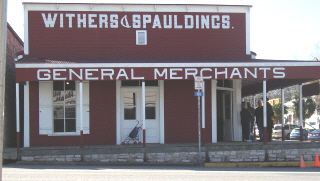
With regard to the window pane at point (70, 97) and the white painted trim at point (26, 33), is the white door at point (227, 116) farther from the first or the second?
the white painted trim at point (26, 33)

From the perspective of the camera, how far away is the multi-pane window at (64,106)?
15641 millimetres

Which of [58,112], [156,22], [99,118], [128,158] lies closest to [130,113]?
[99,118]

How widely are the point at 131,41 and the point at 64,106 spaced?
377 centimetres

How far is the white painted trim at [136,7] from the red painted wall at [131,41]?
0.17m

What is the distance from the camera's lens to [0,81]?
18.6 feet

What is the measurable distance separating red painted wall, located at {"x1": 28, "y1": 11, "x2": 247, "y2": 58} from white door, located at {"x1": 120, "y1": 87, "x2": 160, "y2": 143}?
5.18ft

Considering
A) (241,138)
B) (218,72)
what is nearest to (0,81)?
(218,72)

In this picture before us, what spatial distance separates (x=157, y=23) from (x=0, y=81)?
1148cm

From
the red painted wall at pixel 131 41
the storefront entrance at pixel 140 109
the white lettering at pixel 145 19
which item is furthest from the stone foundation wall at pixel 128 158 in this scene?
the white lettering at pixel 145 19

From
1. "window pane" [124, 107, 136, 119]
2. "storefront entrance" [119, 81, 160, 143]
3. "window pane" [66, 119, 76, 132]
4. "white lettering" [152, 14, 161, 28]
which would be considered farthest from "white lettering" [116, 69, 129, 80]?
"white lettering" [152, 14, 161, 28]

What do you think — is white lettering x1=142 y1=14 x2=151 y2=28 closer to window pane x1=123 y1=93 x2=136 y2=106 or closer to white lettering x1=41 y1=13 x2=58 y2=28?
window pane x1=123 y1=93 x2=136 y2=106

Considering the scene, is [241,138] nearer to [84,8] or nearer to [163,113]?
[163,113]

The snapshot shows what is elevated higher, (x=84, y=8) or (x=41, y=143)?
(x=84, y=8)

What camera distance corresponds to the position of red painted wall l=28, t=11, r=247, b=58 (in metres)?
16.1
